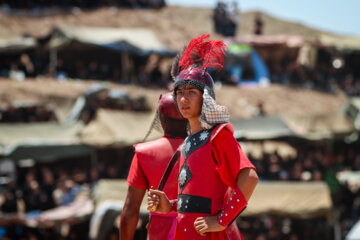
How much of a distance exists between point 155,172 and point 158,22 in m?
28.2

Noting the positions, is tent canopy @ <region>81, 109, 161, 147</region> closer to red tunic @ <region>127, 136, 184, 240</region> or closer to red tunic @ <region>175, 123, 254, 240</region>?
red tunic @ <region>127, 136, 184, 240</region>

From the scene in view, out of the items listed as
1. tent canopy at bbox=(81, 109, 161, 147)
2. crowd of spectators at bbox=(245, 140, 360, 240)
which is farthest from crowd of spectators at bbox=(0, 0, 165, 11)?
crowd of spectators at bbox=(245, 140, 360, 240)

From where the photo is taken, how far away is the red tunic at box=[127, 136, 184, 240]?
12.1ft

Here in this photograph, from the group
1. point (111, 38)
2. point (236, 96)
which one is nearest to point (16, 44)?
point (111, 38)

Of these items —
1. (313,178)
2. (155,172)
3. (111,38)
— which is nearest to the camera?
(155,172)

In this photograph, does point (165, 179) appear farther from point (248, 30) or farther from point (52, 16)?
point (248, 30)

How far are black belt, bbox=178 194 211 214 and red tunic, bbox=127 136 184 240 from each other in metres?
0.36

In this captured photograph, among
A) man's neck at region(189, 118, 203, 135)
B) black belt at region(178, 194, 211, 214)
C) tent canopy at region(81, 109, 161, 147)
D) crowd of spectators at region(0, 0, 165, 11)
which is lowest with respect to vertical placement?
tent canopy at region(81, 109, 161, 147)

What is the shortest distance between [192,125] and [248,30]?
3150 centimetres

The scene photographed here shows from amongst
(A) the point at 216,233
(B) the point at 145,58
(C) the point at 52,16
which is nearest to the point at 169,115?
(A) the point at 216,233

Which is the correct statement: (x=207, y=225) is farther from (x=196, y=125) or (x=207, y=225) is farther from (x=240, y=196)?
(x=196, y=125)

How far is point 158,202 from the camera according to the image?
3350mm

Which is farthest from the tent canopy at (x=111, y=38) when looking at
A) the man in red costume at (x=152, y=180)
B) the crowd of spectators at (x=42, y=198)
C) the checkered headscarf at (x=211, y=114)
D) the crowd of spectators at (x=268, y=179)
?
the checkered headscarf at (x=211, y=114)

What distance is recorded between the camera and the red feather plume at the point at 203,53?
3562 mm
